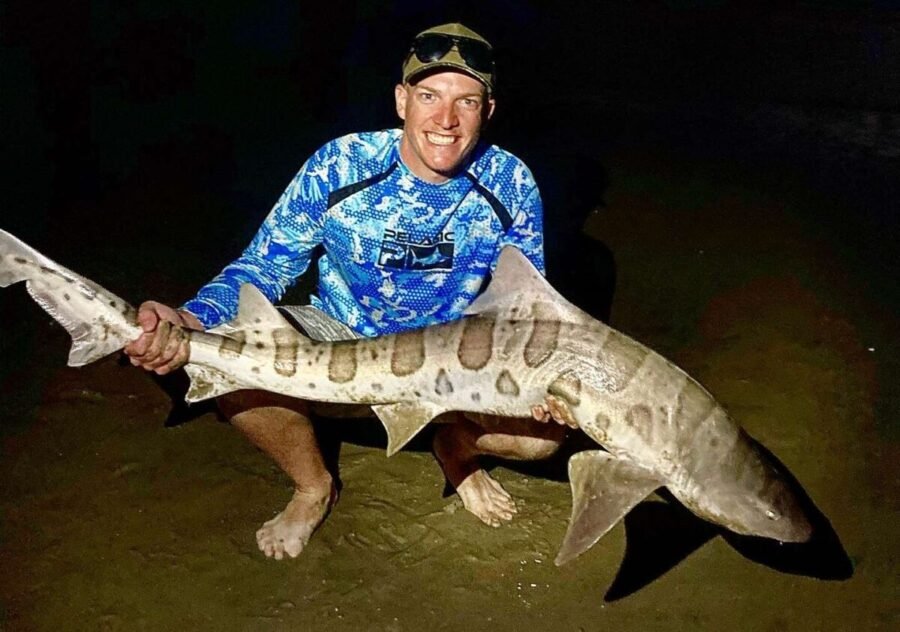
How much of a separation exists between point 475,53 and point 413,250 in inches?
39.9

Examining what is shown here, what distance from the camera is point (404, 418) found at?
372cm

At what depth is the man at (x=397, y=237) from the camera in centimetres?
396

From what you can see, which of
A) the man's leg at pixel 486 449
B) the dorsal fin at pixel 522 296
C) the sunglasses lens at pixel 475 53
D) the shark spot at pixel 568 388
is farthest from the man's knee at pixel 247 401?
the sunglasses lens at pixel 475 53

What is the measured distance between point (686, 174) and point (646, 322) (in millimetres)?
3801

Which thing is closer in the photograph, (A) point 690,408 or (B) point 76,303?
(A) point 690,408

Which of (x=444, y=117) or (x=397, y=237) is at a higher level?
(x=444, y=117)

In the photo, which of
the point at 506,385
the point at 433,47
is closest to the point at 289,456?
the point at 506,385

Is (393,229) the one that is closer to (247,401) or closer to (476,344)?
(476,344)

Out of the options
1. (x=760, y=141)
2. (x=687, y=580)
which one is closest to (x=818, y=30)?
(x=760, y=141)

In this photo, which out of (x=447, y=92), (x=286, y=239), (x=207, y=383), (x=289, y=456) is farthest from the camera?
(x=289, y=456)

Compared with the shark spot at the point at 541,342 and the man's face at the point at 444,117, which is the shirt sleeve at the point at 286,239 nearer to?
the man's face at the point at 444,117

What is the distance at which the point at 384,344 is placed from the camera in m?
3.69

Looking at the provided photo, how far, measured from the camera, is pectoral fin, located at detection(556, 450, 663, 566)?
329 centimetres

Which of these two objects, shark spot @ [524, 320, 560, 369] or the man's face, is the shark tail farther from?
shark spot @ [524, 320, 560, 369]
